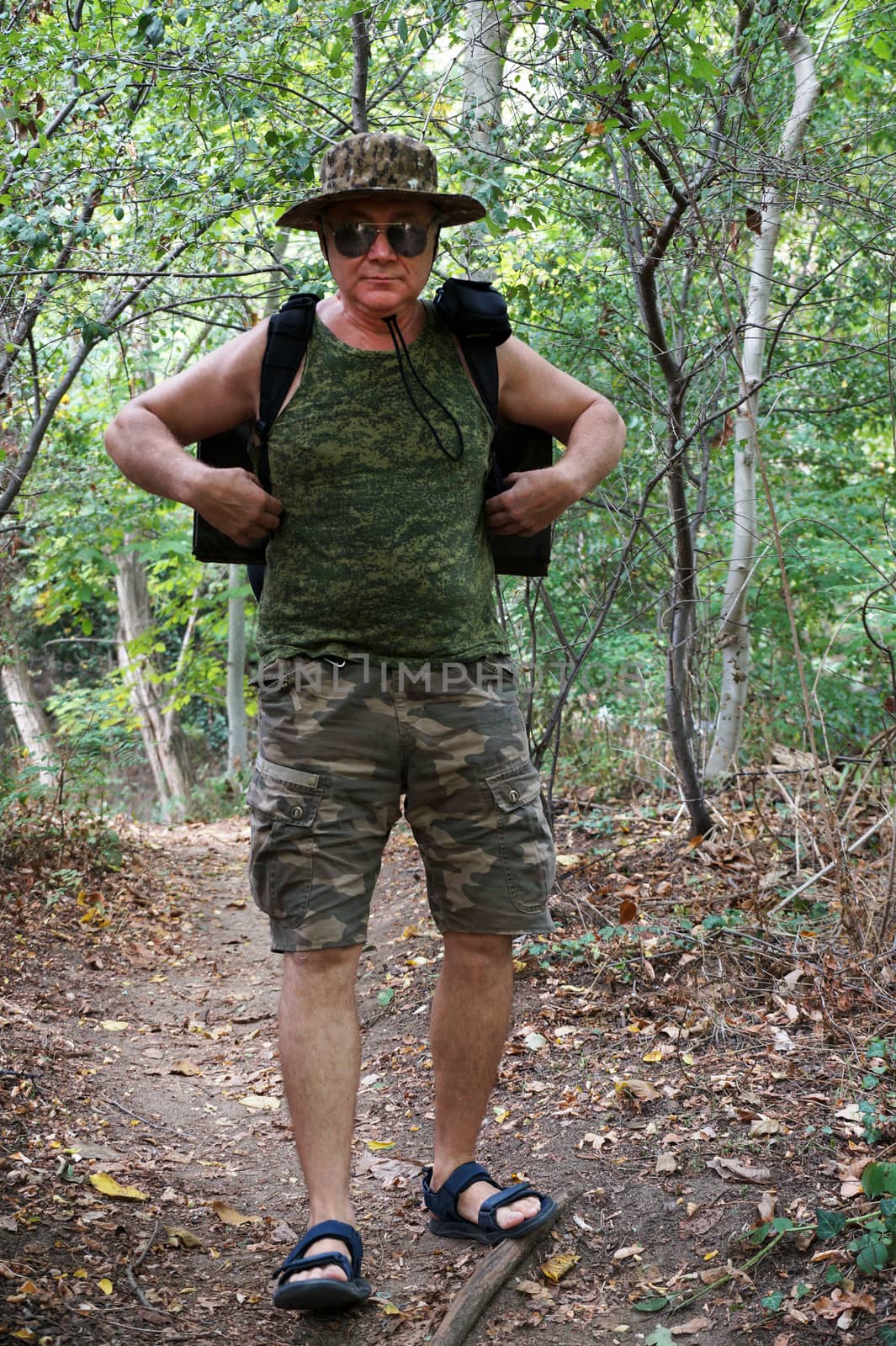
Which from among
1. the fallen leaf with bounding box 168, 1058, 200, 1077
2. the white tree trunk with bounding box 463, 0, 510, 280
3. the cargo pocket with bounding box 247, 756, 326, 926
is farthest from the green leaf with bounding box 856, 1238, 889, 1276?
the white tree trunk with bounding box 463, 0, 510, 280

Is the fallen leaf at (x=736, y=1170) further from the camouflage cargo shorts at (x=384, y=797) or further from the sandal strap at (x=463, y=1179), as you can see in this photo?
the camouflage cargo shorts at (x=384, y=797)

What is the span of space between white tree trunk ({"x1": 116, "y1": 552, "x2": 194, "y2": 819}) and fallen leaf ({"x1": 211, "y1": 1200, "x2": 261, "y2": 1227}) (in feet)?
43.8

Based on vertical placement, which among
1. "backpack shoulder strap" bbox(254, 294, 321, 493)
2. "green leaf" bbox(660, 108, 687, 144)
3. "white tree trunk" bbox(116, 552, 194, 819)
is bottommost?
"white tree trunk" bbox(116, 552, 194, 819)

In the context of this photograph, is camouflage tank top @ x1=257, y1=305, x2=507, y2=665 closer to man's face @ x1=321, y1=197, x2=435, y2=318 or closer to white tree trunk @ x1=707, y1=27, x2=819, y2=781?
man's face @ x1=321, y1=197, x2=435, y2=318

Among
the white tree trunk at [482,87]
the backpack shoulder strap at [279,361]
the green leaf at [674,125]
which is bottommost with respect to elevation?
the backpack shoulder strap at [279,361]

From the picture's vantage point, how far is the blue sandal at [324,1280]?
2.36 m

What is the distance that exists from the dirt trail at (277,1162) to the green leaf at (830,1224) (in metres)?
0.14

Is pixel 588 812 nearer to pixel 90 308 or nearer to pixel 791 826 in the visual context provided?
pixel 791 826

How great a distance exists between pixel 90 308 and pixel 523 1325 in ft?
16.4

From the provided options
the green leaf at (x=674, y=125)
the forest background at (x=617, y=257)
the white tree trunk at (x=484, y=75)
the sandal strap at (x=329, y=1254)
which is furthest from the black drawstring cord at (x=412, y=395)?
the white tree trunk at (x=484, y=75)

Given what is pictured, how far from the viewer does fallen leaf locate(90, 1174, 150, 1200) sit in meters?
3.00

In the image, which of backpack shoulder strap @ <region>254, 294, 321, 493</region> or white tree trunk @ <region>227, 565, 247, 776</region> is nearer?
backpack shoulder strap @ <region>254, 294, 321, 493</region>

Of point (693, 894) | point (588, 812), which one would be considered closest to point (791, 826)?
point (693, 894)

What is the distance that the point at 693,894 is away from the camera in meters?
4.71
